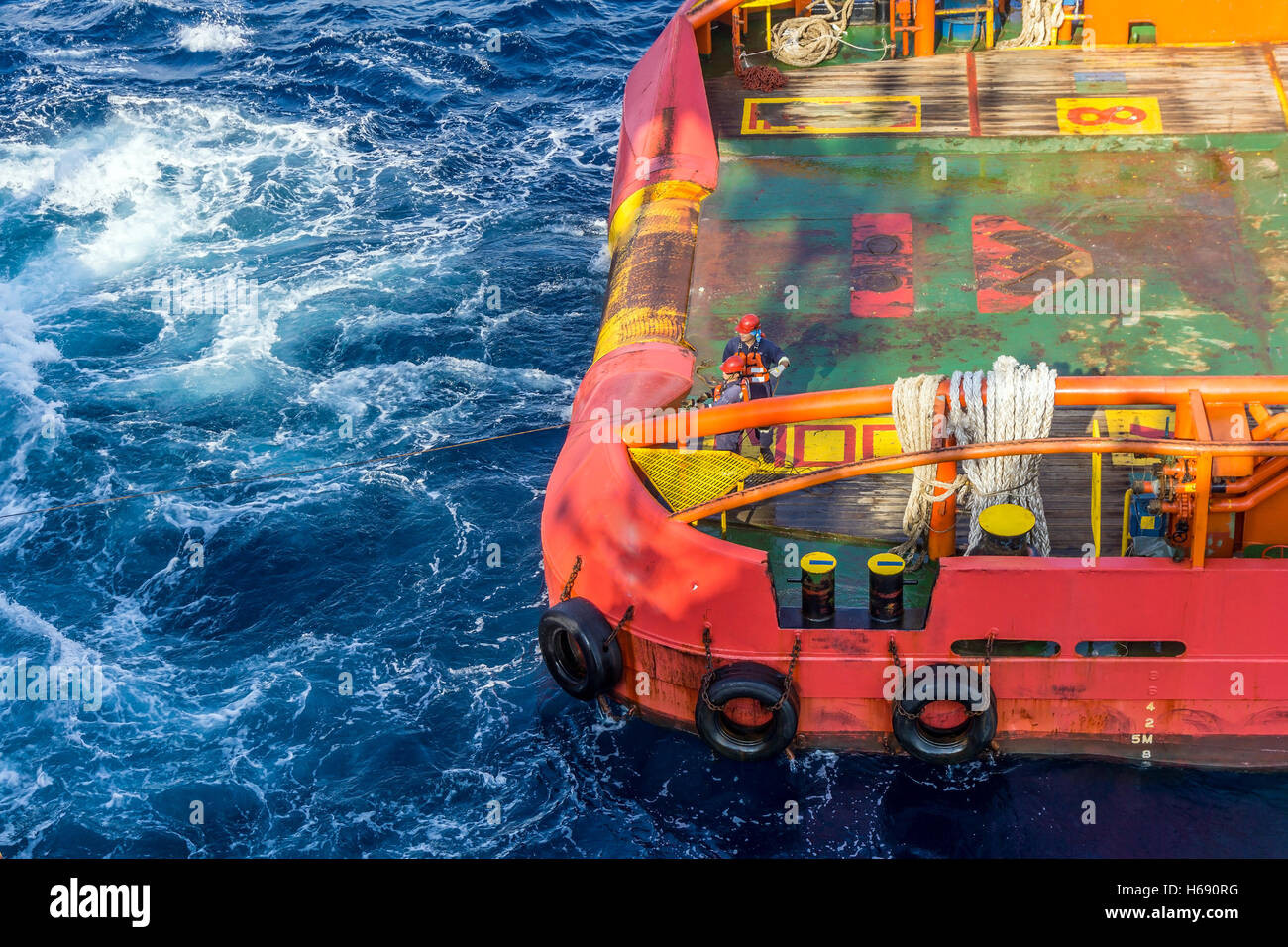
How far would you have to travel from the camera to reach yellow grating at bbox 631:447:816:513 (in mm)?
13891

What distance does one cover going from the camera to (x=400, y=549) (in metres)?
17.2

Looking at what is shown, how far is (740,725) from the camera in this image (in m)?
13.1

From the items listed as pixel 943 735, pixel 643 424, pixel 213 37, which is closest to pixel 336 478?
pixel 643 424

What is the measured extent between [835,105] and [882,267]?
4.37m

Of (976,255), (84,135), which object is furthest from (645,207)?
(84,135)

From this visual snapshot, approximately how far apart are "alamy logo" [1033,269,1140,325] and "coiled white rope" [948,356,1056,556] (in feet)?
11.9

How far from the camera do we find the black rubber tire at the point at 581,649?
1326 cm

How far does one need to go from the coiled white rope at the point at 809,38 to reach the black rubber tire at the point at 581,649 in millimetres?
11395

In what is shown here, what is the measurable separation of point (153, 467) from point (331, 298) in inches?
182

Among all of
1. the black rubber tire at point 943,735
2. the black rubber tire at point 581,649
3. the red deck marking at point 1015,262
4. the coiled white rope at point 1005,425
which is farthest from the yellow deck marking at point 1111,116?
the black rubber tire at point 581,649

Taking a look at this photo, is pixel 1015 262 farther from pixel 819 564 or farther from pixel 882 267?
pixel 819 564

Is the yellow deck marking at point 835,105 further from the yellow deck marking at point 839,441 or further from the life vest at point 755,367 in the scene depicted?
the life vest at point 755,367

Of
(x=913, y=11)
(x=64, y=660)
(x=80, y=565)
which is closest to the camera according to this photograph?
(x=64, y=660)
